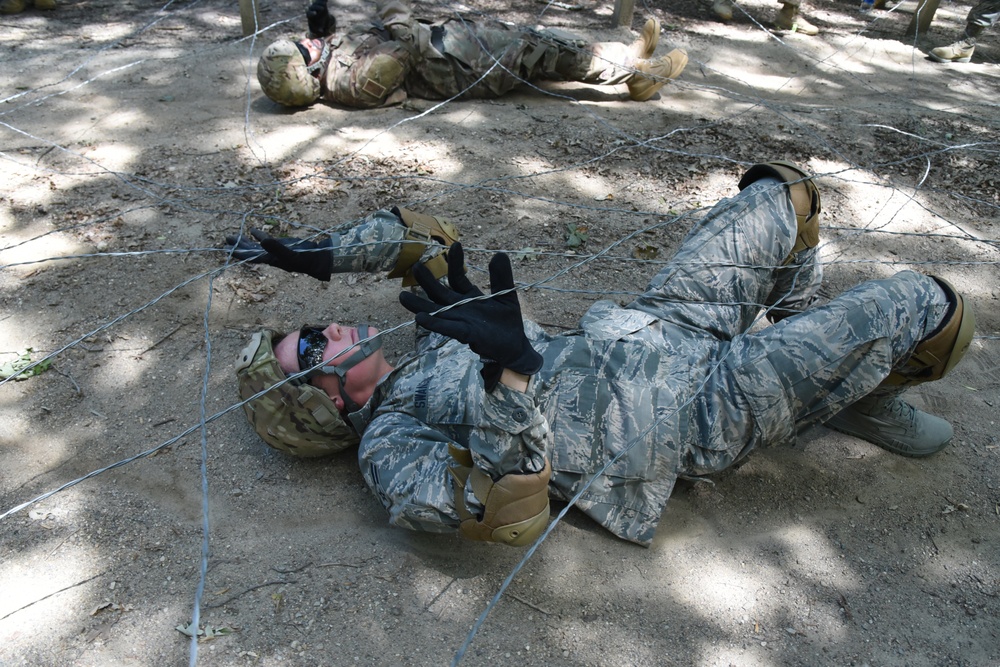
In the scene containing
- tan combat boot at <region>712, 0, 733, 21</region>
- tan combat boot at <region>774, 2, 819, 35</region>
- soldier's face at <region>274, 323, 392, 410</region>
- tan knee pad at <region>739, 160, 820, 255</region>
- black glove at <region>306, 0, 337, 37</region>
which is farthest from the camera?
tan combat boot at <region>712, 0, 733, 21</region>

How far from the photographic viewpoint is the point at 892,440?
2.31 metres

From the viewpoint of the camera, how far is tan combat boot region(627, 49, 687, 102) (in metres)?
4.44

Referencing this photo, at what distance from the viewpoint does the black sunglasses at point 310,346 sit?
2201mm

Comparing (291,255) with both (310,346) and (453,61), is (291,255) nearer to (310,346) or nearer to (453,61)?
(310,346)

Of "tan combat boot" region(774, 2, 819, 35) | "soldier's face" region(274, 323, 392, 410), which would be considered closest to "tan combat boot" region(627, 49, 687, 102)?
"tan combat boot" region(774, 2, 819, 35)

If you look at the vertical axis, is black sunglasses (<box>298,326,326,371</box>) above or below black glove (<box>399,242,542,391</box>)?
below

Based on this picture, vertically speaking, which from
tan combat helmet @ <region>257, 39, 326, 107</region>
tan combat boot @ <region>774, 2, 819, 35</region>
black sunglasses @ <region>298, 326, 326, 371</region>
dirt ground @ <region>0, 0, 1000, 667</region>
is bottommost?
dirt ground @ <region>0, 0, 1000, 667</region>

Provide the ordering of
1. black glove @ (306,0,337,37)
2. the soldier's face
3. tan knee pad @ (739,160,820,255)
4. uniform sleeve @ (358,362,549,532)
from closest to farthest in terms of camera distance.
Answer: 1. uniform sleeve @ (358,362,549,532)
2. the soldier's face
3. tan knee pad @ (739,160,820,255)
4. black glove @ (306,0,337,37)

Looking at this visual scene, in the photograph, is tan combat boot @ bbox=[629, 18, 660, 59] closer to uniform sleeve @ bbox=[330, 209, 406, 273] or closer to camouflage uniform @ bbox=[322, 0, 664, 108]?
camouflage uniform @ bbox=[322, 0, 664, 108]

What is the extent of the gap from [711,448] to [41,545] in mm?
1908

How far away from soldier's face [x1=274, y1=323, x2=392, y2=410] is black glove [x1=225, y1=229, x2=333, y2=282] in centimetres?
20

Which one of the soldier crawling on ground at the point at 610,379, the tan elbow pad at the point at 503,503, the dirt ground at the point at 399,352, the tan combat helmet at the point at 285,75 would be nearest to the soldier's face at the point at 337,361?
the soldier crawling on ground at the point at 610,379

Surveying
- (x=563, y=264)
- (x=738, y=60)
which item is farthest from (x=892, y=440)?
(x=738, y=60)

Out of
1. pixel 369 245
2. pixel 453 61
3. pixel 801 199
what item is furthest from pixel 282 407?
pixel 453 61
